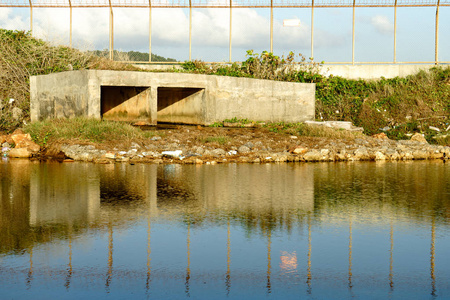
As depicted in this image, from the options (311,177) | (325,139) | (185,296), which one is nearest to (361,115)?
(325,139)

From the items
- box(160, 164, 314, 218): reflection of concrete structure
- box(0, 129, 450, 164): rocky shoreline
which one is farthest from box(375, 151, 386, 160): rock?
box(160, 164, 314, 218): reflection of concrete structure

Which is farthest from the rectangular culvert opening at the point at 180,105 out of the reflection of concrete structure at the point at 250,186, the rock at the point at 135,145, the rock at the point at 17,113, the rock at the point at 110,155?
the reflection of concrete structure at the point at 250,186

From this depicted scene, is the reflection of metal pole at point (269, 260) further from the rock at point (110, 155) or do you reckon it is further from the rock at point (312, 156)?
the rock at point (312, 156)

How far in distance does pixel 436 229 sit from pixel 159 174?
722cm

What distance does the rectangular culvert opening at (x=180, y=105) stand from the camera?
2527 centimetres

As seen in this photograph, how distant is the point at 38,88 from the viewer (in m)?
25.0

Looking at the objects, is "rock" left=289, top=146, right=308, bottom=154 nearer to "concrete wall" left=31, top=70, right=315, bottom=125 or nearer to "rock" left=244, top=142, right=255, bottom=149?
"rock" left=244, top=142, right=255, bottom=149

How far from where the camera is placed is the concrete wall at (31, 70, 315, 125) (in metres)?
22.5

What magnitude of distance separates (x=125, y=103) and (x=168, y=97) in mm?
2256

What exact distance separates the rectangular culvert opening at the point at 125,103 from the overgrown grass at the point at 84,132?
5.62 metres

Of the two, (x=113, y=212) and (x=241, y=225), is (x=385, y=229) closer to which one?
(x=241, y=225)

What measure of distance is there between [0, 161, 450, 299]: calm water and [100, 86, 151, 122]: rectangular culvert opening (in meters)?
12.7

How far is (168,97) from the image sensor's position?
27438mm

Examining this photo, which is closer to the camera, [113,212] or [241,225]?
[241,225]
